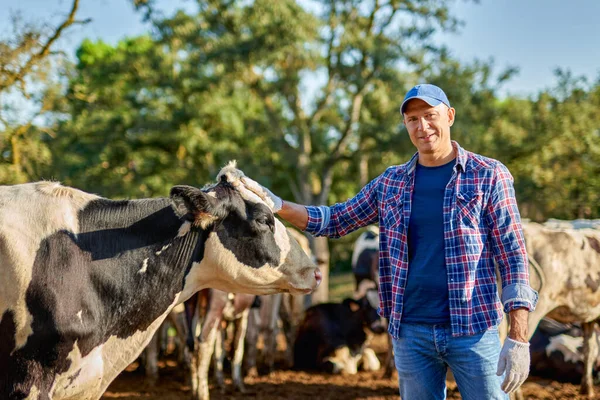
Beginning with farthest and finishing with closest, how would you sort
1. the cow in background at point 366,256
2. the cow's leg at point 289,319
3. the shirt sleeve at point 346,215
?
the cow in background at point 366,256
the cow's leg at point 289,319
the shirt sleeve at point 346,215

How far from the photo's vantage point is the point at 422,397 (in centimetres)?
320

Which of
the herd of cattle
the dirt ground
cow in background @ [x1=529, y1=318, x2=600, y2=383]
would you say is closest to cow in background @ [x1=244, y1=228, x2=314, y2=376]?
the dirt ground

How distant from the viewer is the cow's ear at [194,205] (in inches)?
137

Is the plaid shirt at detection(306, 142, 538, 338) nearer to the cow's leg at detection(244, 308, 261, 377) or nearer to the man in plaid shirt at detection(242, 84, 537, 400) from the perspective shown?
the man in plaid shirt at detection(242, 84, 537, 400)

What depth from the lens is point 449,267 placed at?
305 cm

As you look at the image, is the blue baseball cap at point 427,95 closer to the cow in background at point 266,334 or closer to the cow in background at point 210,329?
the cow in background at point 210,329

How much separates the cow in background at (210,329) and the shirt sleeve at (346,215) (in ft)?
12.6

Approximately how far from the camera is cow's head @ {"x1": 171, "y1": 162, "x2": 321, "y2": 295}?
377 cm

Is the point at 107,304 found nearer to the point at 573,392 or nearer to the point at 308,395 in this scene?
the point at 308,395

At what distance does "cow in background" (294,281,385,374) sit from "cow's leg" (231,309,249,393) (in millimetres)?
1540

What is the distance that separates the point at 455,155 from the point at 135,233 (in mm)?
1952

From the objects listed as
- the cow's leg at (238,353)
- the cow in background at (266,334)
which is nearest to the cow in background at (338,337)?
the cow in background at (266,334)

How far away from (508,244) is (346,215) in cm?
107

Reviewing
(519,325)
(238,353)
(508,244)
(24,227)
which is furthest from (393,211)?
(238,353)
